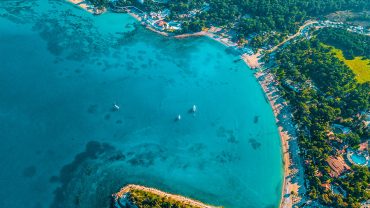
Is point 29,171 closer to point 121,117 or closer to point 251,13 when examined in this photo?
point 121,117

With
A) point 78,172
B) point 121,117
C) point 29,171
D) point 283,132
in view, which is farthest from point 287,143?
point 29,171

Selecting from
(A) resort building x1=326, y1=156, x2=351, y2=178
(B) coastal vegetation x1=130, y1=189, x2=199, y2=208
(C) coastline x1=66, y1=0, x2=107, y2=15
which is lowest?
(B) coastal vegetation x1=130, y1=189, x2=199, y2=208

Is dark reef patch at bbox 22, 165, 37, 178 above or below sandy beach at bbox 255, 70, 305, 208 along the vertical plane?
below

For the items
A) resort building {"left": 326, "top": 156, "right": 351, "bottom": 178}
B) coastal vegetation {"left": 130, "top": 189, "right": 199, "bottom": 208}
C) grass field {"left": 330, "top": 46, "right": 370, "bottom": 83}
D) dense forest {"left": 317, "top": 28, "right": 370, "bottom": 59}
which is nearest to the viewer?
coastal vegetation {"left": 130, "top": 189, "right": 199, "bottom": 208}

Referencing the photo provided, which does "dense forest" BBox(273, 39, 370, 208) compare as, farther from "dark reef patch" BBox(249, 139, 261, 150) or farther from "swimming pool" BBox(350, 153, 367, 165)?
"dark reef patch" BBox(249, 139, 261, 150)

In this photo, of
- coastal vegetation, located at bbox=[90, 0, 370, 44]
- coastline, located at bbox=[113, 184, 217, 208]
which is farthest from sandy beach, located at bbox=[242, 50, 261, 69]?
coastline, located at bbox=[113, 184, 217, 208]

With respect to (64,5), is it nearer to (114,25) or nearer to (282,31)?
(114,25)

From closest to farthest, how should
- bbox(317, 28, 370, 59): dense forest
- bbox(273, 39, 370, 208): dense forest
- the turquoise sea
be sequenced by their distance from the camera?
the turquoise sea
bbox(273, 39, 370, 208): dense forest
bbox(317, 28, 370, 59): dense forest
